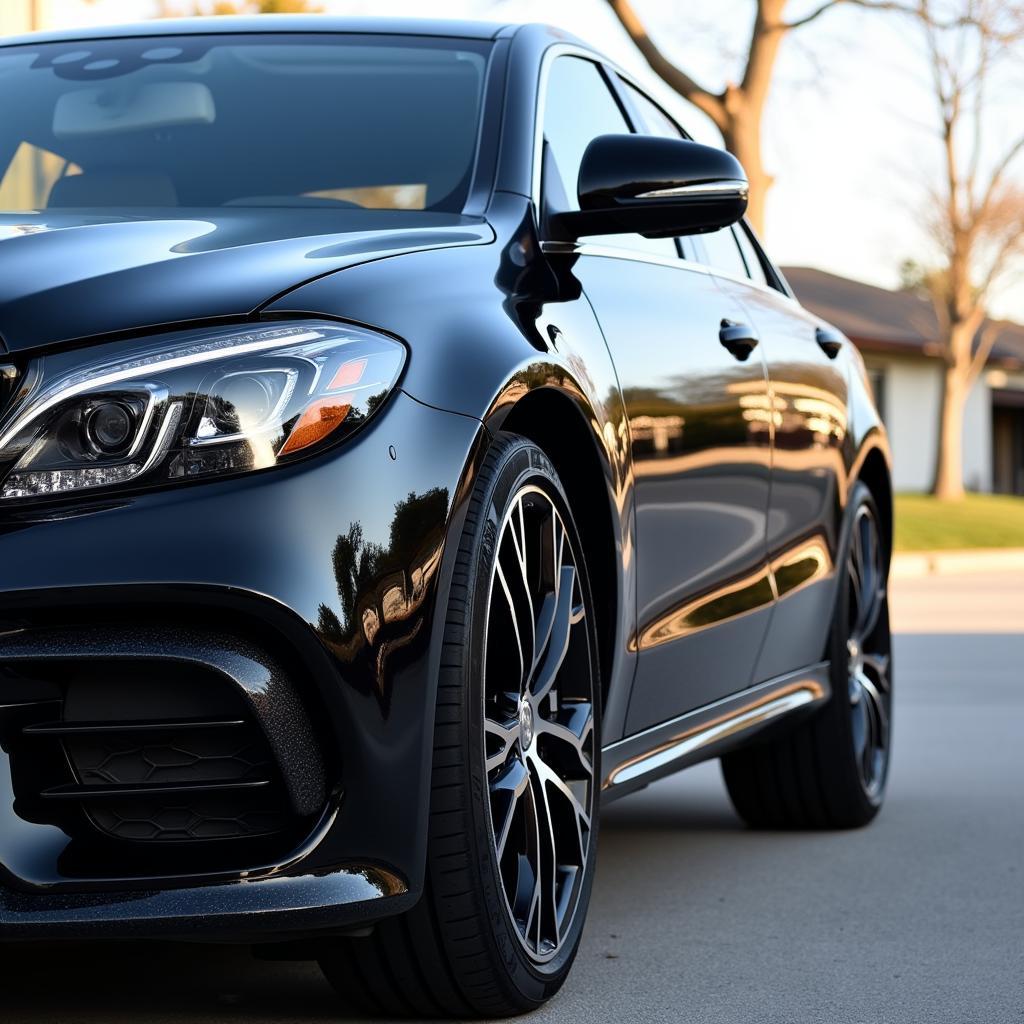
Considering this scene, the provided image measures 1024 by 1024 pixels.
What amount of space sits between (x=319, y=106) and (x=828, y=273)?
51.2m

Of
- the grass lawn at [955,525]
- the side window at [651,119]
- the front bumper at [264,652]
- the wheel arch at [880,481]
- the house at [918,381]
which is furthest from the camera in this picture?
the house at [918,381]

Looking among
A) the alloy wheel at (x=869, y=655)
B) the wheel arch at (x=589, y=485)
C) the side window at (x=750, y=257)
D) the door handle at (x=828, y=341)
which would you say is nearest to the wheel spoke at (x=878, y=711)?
the alloy wheel at (x=869, y=655)

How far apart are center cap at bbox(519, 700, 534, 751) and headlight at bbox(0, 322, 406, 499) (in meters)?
0.68

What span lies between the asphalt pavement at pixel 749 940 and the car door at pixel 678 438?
451 mm

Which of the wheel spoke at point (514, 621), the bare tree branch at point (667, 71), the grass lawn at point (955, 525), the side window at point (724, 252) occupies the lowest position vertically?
the grass lawn at point (955, 525)

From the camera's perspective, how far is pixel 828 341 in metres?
5.28

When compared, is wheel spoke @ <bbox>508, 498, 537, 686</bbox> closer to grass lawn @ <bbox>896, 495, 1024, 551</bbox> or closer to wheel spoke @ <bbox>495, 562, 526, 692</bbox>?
wheel spoke @ <bbox>495, 562, 526, 692</bbox>

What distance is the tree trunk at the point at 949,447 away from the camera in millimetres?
38406

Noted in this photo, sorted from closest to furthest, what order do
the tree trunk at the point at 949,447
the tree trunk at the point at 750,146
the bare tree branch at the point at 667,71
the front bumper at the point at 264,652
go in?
the front bumper at the point at 264,652, the tree trunk at the point at 750,146, the bare tree branch at the point at 667,71, the tree trunk at the point at 949,447

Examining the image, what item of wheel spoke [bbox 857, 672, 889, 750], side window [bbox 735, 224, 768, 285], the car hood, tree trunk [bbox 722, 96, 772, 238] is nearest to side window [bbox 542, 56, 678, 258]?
the car hood

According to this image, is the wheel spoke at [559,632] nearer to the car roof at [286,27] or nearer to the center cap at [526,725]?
the center cap at [526,725]

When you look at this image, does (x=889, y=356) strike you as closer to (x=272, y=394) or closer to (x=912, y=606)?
(x=912, y=606)

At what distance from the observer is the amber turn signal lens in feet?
8.16

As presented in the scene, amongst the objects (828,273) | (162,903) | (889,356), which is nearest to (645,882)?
(162,903)
